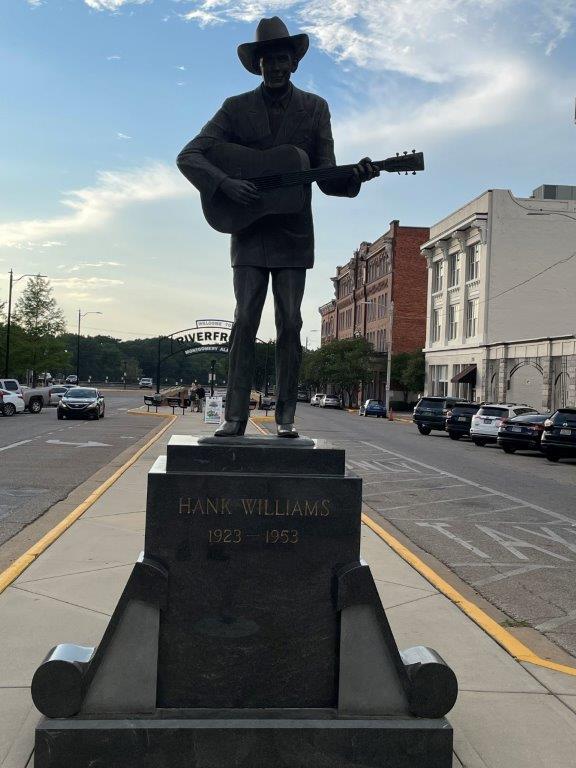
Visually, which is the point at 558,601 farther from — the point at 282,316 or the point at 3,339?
the point at 3,339

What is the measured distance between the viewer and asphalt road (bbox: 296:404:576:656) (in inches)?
283

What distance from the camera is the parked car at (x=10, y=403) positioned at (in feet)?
121

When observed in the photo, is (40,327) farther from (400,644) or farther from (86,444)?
(400,644)

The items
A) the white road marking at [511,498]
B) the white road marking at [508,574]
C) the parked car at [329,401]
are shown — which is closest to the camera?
the white road marking at [508,574]

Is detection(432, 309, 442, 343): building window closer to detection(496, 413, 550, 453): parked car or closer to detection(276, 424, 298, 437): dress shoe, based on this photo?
detection(496, 413, 550, 453): parked car

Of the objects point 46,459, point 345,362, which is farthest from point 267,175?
point 345,362

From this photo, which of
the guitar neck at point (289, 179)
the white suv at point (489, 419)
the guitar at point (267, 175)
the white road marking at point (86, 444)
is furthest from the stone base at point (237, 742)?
the white suv at point (489, 419)

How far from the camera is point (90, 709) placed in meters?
3.77

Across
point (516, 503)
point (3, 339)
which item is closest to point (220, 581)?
point (516, 503)

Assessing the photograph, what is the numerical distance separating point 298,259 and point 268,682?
2388mm

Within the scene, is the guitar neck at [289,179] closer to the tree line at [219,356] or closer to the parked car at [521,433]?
the parked car at [521,433]

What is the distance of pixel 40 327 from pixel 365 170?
60541mm

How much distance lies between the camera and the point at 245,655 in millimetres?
3898

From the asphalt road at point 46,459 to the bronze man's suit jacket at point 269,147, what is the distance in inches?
214
